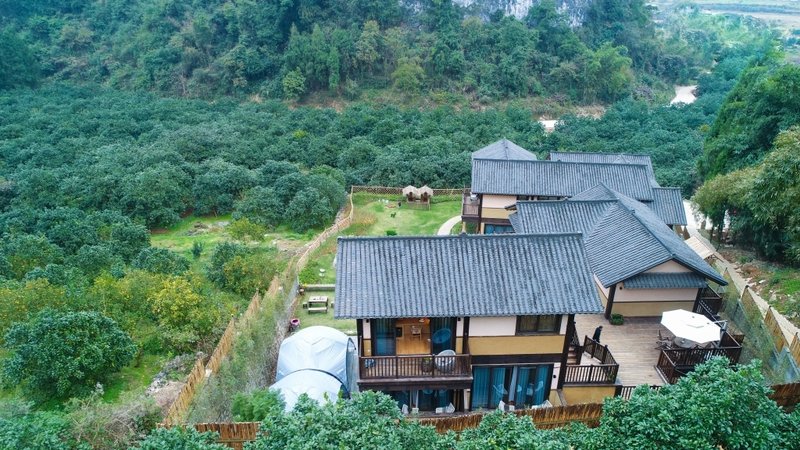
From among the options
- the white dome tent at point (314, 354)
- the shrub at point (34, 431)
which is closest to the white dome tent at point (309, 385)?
the white dome tent at point (314, 354)

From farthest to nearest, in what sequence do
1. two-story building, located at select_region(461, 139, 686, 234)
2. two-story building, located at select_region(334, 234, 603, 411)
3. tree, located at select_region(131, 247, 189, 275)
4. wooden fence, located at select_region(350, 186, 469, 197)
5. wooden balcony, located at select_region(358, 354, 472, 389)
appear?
wooden fence, located at select_region(350, 186, 469, 197) → two-story building, located at select_region(461, 139, 686, 234) → tree, located at select_region(131, 247, 189, 275) → wooden balcony, located at select_region(358, 354, 472, 389) → two-story building, located at select_region(334, 234, 603, 411)

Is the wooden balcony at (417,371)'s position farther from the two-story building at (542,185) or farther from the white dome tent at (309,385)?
the two-story building at (542,185)

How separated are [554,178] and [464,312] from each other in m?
16.8

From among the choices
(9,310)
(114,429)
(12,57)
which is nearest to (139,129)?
(12,57)

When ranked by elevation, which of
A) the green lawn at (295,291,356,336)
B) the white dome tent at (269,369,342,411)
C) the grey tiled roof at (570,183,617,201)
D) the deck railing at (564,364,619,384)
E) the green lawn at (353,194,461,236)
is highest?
the grey tiled roof at (570,183,617,201)

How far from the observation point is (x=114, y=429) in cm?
1388

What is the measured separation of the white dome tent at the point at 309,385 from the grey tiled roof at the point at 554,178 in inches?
604

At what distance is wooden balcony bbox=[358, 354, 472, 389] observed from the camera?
16688 mm

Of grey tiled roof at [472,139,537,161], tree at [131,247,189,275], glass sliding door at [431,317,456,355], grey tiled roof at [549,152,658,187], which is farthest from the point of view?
grey tiled roof at [549,152,658,187]

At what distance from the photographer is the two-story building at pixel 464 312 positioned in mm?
16391

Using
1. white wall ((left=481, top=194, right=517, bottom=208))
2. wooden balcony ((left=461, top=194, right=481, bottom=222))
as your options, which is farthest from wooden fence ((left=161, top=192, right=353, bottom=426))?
white wall ((left=481, top=194, right=517, bottom=208))

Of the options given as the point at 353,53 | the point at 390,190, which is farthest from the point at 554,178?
the point at 353,53

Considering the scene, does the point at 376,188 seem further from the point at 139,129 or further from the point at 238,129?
the point at 139,129

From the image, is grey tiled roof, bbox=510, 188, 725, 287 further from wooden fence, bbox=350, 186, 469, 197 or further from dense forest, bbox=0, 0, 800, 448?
wooden fence, bbox=350, 186, 469, 197
